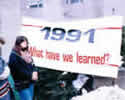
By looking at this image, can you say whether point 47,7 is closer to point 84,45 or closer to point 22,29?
point 22,29

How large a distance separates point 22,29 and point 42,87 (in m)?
1.15

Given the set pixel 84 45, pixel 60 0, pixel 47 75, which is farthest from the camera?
pixel 60 0

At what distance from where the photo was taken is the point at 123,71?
16.7ft

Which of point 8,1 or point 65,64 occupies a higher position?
point 8,1

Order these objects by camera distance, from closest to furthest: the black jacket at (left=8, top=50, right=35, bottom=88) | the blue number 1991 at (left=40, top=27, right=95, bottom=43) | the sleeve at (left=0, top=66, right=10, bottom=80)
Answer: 1. the sleeve at (left=0, top=66, right=10, bottom=80)
2. the black jacket at (left=8, top=50, right=35, bottom=88)
3. the blue number 1991 at (left=40, top=27, right=95, bottom=43)

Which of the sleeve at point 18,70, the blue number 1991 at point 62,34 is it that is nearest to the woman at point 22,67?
the sleeve at point 18,70

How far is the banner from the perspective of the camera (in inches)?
162

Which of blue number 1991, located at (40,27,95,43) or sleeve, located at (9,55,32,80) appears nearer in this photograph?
sleeve, located at (9,55,32,80)

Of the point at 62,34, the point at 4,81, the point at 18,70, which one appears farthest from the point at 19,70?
the point at 62,34

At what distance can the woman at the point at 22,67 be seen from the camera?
3971mm

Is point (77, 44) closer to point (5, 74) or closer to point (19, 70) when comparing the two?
point (19, 70)

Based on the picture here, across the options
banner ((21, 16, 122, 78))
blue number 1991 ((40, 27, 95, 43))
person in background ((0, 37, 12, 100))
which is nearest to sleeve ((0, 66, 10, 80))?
person in background ((0, 37, 12, 100))

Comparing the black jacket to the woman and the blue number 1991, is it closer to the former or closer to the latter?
the woman

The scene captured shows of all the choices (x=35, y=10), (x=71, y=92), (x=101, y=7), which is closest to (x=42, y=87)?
(x=71, y=92)
